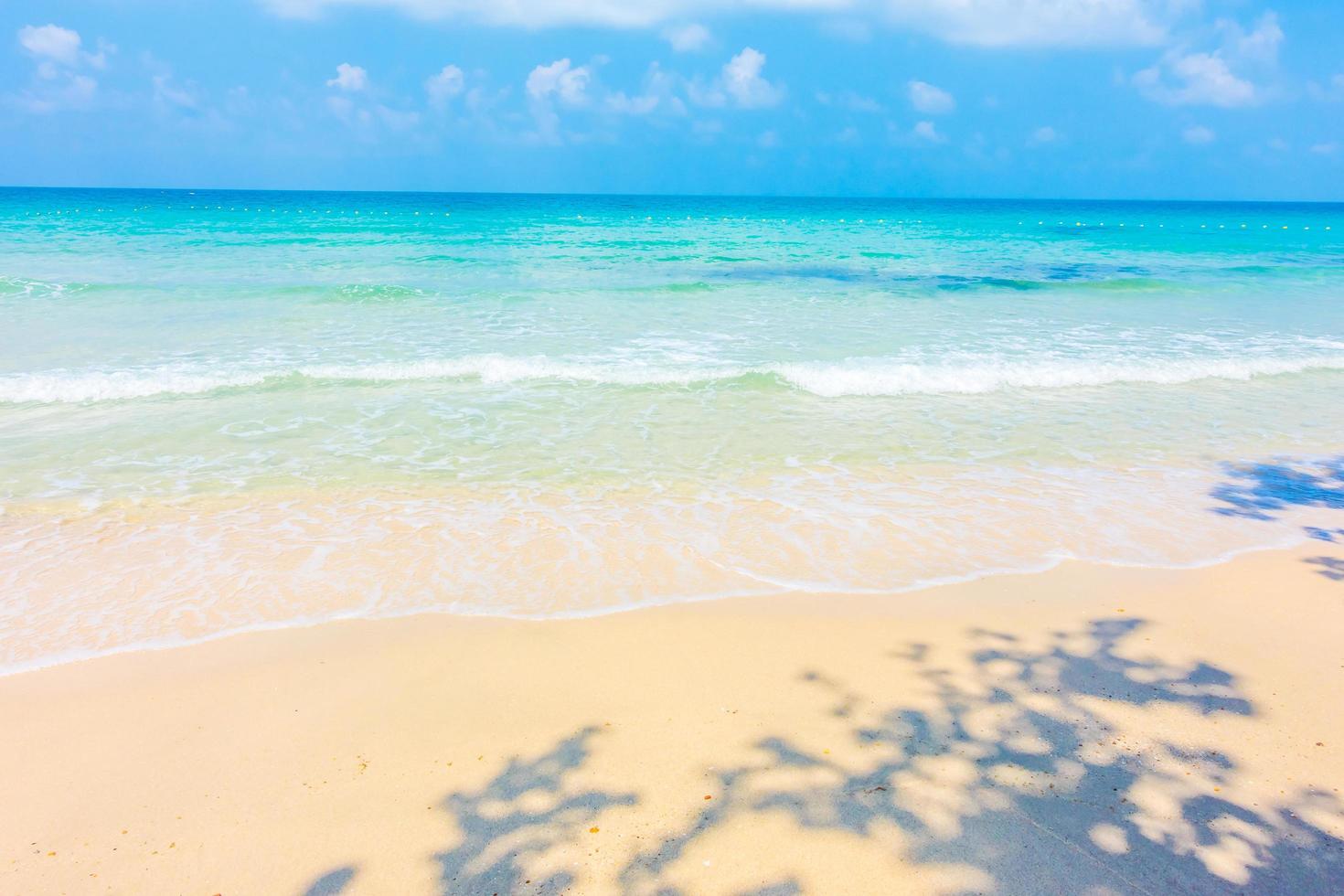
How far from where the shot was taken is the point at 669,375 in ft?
42.3

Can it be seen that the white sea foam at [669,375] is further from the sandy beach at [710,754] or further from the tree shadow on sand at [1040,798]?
the tree shadow on sand at [1040,798]

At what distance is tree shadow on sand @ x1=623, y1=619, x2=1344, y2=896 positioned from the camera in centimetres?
335

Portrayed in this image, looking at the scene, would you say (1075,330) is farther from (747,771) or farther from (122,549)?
(122,549)

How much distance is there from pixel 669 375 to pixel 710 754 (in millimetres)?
9271

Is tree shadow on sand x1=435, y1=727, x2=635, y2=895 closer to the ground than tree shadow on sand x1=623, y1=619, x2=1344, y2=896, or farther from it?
closer to the ground

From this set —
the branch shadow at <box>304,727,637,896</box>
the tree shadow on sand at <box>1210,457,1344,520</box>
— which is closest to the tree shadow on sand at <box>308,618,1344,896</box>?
the branch shadow at <box>304,727,637,896</box>

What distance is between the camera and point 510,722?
4387 mm

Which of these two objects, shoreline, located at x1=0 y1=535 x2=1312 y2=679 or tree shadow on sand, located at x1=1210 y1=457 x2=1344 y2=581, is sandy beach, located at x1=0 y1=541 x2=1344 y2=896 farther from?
tree shadow on sand, located at x1=1210 y1=457 x2=1344 y2=581

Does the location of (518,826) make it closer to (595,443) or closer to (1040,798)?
(1040,798)

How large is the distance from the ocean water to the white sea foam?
8 centimetres

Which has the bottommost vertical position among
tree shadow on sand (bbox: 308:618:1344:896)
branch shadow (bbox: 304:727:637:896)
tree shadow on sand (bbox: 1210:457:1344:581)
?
branch shadow (bbox: 304:727:637:896)

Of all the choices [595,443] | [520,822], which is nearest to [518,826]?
[520,822]

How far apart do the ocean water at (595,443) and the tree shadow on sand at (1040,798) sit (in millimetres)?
1715

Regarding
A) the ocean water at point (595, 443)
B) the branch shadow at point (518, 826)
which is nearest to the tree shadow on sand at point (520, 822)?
the branch shadow at point (518, 826)
